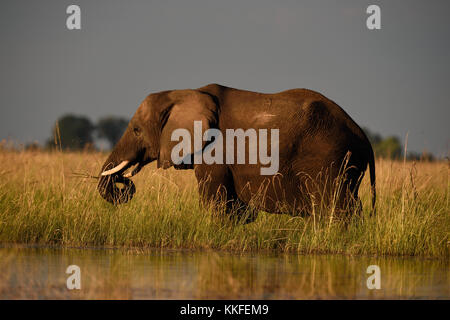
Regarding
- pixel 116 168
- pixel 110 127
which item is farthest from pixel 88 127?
pixel 116 168

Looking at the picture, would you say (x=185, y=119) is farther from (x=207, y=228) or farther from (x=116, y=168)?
(x=207, y=228)

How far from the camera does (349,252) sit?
35.2 ft

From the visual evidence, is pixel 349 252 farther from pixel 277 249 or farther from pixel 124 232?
pixel 124 232

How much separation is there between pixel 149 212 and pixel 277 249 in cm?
191

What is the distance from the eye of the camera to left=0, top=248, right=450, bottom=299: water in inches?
289

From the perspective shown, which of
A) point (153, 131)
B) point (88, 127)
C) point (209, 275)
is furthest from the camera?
point (88, 127)

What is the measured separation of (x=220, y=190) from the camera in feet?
38.5

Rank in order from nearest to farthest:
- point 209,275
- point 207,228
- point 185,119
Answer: point 209,275 → point 207,228 → point 185,119

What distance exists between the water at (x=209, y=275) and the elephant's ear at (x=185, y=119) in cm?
186

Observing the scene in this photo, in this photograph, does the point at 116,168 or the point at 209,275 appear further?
the point at 116,168

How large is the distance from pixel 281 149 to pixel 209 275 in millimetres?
3664

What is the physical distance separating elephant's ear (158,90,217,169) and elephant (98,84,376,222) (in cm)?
1

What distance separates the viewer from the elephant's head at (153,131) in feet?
39.4

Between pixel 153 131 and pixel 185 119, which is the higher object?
pixel 185 119
